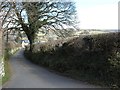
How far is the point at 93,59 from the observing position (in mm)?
17188

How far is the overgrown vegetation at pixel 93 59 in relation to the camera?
47.2ft

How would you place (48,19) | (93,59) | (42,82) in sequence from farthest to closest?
(48,19), (93,59), (42,82)

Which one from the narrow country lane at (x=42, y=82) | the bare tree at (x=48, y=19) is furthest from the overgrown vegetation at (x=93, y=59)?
the bare tree at (x=48, y=19)

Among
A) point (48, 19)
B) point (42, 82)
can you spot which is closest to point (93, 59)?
point (42, 82)

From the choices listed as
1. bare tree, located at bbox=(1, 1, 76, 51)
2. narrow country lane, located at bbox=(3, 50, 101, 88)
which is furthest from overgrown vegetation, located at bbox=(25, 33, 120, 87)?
bare tree, located at bbox=(1, 1, 76, 51)

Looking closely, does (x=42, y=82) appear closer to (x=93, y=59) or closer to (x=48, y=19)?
(x=93, y=59)

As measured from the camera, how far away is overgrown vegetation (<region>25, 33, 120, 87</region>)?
1438 centimetres

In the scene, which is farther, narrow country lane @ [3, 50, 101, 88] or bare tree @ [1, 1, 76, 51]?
bare tree @ [1, 1, 76, 51]

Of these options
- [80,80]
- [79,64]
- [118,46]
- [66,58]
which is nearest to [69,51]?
[66,58]

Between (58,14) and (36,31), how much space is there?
409cm

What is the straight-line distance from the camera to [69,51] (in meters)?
21.8

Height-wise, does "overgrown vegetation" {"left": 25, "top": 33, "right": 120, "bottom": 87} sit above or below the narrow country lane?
above

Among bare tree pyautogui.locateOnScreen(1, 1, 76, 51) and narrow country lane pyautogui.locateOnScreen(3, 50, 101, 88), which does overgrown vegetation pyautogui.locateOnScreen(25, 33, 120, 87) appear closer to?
narrow country lane pyautogui.locateOnScreen(3, 50, 101, 88)

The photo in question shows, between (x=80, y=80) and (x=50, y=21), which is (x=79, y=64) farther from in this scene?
(x=50, y=21)
